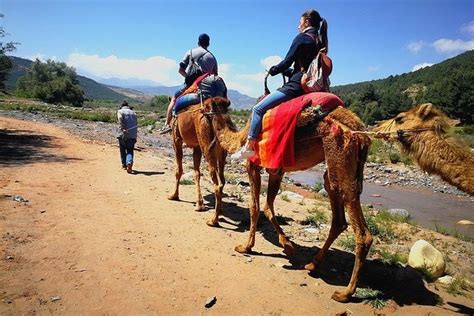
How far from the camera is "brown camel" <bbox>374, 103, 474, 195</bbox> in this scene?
339cm

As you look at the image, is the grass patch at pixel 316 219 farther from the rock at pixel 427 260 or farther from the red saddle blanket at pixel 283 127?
the red saddle blanket at pixel 283 127

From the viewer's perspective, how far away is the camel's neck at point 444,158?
3367 millimetres

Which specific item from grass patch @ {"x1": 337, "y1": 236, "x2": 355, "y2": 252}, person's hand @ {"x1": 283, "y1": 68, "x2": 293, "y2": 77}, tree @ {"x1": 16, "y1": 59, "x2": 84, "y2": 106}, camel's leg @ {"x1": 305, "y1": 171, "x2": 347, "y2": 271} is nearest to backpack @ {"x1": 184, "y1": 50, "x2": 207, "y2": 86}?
person's hand @ {"x1": 283, "y1": 68, "x2": 293, "y2": 77}

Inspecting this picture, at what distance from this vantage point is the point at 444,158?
3486 mm

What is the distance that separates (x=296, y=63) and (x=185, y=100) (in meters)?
3.16

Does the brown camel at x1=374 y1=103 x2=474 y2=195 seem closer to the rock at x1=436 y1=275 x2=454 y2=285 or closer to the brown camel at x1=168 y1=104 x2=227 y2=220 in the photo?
the rock at x1=436 y1=275 x2=454 y2=285

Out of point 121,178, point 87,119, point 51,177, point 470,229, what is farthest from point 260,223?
point 87,119

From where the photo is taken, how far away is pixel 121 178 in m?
9.83

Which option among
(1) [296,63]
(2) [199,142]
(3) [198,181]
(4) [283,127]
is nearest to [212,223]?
(3) [198,181]

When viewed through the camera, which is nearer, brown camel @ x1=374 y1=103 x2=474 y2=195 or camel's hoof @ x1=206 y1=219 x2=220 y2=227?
brown camel @ x1=374 y1=103 x2=474 y2=195

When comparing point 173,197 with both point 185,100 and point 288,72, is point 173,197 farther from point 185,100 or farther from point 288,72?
point 288,72

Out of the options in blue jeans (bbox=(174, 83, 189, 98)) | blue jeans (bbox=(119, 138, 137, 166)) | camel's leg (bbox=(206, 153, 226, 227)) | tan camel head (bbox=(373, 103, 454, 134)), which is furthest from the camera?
blue jeans (bbox=(119, 138, 137, 166))

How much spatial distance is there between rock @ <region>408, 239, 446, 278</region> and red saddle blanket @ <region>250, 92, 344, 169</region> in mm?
2665

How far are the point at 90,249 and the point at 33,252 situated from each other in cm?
73
